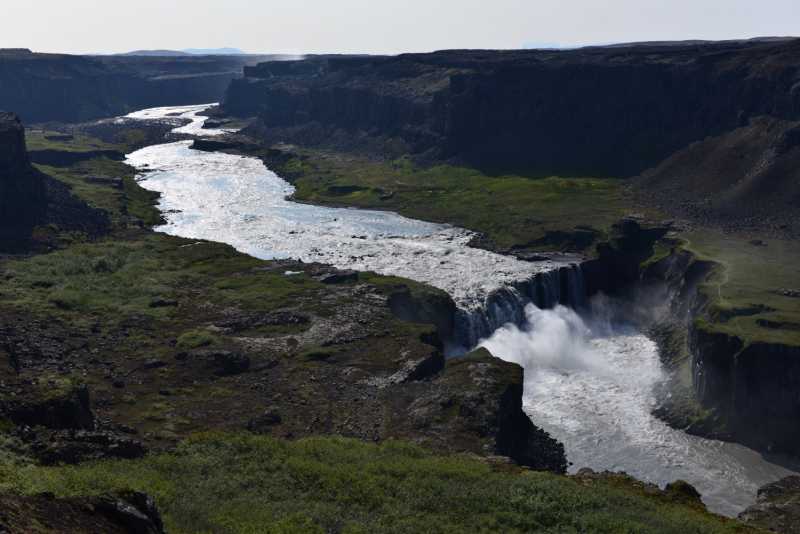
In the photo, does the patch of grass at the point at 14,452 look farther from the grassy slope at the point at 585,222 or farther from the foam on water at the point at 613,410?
the grassy slope at the point at 585,222

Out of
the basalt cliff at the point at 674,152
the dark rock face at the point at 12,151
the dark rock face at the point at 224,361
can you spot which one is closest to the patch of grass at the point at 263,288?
the dark rock face at the point at 224,361

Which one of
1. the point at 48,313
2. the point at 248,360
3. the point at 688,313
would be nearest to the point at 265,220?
the point at 48,313

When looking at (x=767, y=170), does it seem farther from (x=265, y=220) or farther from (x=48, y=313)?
(x=48, y=313)

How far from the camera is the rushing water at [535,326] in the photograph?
5259 centimetres

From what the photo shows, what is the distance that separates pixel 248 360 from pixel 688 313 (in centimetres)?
5127

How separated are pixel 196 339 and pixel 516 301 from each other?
136 feet

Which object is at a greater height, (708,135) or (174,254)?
(708,135)

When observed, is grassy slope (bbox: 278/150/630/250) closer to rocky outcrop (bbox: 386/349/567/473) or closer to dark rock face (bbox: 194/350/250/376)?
rocky outcrop (bbox: 386/349/567/473)

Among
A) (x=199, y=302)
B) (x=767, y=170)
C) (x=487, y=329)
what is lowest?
(x=487, y=329)

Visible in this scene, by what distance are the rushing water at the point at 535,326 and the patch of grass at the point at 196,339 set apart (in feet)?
96.6

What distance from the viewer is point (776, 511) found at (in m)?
37.2

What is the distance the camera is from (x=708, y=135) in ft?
421

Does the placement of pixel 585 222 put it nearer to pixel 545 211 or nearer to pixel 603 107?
pixel 545 211

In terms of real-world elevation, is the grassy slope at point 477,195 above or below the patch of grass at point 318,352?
above
